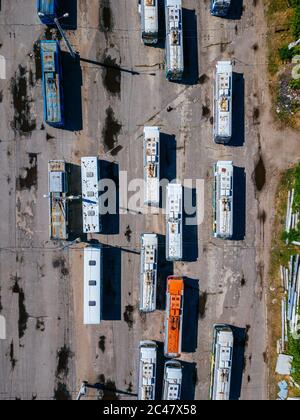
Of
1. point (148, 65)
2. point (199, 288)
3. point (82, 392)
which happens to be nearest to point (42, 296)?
point (82, 392)

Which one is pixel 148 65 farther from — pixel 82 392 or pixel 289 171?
pixel 82 392

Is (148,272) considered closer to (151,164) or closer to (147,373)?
(147,373)

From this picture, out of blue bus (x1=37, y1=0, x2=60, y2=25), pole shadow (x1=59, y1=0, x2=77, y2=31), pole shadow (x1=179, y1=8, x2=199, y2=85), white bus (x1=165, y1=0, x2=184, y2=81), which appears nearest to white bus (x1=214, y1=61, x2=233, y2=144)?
pole shadow (x1=179, y1=8, x2=199, y2=85)

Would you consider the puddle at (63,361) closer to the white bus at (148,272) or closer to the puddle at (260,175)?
the white bus at (148,272)

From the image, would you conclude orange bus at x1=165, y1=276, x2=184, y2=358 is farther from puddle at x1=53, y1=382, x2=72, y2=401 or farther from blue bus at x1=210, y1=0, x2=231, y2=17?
blue bus at x1=210, y1=0, x2=231, y2=17

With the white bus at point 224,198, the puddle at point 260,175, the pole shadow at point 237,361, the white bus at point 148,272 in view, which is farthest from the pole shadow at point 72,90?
the pole shadow at point 237,361
